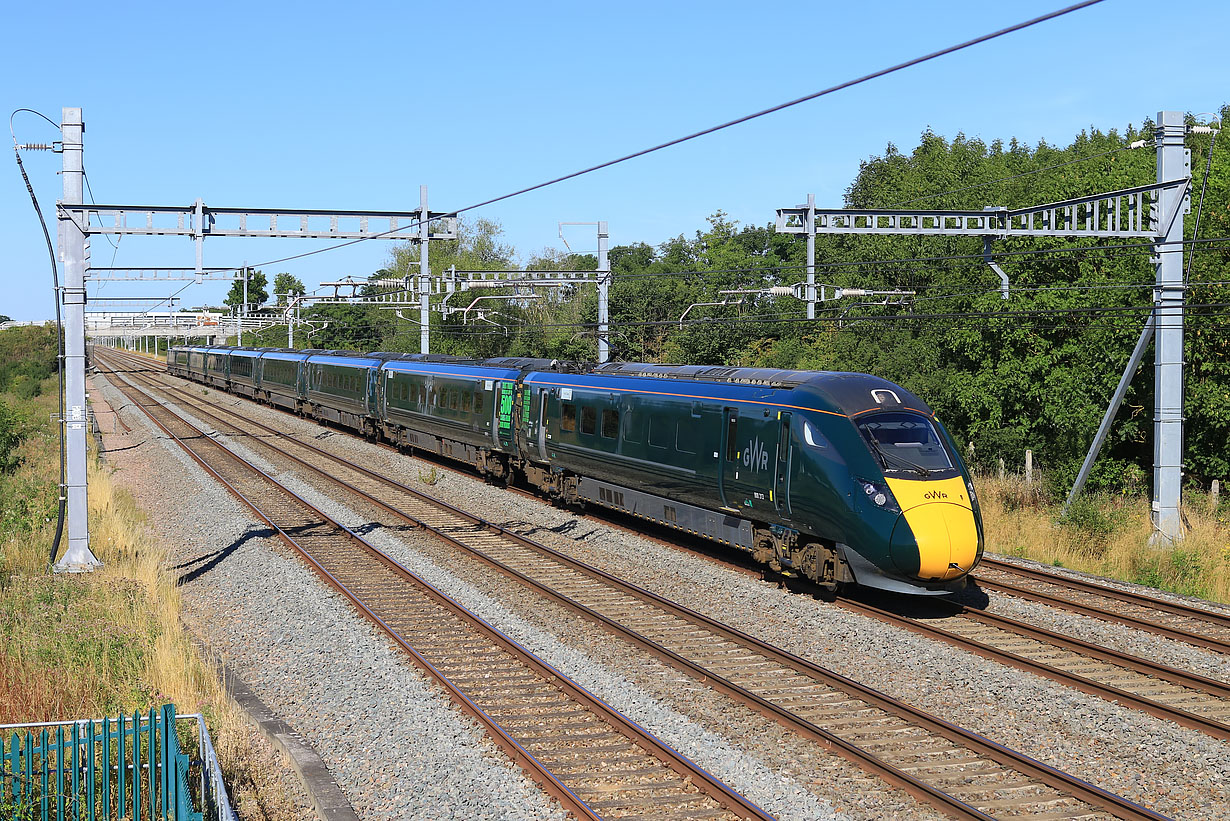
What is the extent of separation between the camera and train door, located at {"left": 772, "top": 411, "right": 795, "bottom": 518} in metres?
14.2

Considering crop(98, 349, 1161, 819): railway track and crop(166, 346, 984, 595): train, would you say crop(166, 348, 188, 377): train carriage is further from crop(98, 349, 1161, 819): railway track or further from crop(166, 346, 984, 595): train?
crop(98, 349, 1161, 819): railway track

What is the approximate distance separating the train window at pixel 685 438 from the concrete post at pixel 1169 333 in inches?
323

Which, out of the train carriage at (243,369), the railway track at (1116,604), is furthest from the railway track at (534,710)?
the train carriage at (243,369)

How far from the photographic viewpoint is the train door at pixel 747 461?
1469 centimetres

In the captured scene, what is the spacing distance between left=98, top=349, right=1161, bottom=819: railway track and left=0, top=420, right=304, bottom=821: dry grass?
4.48m

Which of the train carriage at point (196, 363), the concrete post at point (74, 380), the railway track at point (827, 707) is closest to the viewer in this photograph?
the railway track at point (827, 707)

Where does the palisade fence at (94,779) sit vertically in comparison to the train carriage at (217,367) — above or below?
below

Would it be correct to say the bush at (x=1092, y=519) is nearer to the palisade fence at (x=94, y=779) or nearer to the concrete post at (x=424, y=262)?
the concrete post at (x=424, y=262)

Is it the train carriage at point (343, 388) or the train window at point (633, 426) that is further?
the train carriage at point (343, 388)

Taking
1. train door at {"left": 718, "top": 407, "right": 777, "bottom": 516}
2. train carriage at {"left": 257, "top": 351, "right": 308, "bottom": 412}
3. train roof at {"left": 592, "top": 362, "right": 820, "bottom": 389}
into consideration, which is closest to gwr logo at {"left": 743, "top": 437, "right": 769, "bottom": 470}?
train door at {"left": 718, "top": 407, "right": 777, "bottom": 516}

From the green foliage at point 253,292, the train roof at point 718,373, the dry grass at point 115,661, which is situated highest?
the green foliage at point 253,292

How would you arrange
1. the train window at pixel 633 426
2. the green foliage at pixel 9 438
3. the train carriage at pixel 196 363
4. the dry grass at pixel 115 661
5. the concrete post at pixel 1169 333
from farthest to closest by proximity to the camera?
the train carriage at pixel 196 363, the green foliage at pixel 9 438, the train window at pixel 633 426, the concrete post at pixel 1169 333, the dry grass at pixel 115 661

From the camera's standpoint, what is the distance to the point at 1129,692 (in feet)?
34.2

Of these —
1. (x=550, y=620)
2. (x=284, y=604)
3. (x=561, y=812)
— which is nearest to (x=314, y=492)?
(x=284, y=604)
